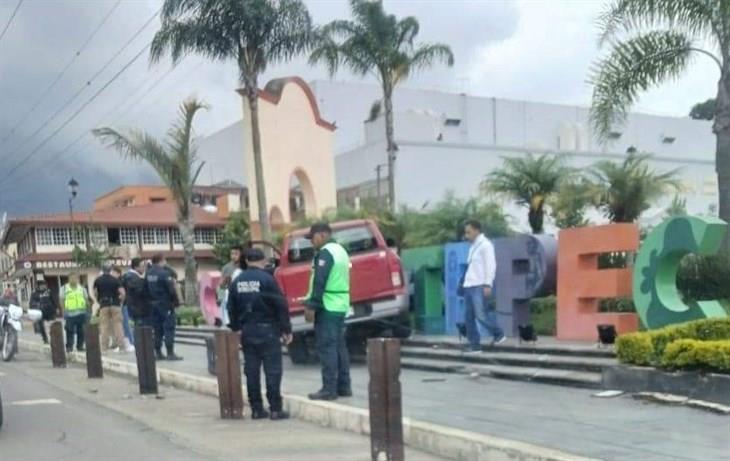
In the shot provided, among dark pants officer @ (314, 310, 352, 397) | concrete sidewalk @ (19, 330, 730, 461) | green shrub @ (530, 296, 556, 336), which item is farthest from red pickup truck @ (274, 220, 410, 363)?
dark pants officer @ (314, 310, 352, 397)

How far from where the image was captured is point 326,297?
9.34 metres

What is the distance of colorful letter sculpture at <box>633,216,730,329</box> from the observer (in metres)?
10.1

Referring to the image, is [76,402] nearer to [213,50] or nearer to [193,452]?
[193,452]

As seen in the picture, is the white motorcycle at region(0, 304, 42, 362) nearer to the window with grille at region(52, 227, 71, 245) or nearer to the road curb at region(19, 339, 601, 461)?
the road curb at region(19, 339, 601, 461)

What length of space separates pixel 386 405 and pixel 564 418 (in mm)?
1952

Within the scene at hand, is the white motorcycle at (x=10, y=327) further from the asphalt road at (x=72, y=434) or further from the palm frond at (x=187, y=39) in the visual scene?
the palm frond at (x=187, y=39)

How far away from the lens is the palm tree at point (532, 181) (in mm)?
29328

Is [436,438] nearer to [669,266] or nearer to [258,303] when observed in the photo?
[258,303]

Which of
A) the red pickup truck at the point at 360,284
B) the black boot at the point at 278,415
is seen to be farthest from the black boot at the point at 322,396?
the red pickup truck at the point at 360,284

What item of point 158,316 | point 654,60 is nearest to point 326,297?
point 158,316

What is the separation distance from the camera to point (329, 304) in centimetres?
935

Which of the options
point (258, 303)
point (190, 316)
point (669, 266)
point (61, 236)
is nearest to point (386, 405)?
point (258, 303)

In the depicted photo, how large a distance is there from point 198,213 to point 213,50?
26554mm

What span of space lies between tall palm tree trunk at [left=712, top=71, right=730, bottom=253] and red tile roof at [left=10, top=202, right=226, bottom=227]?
118ft
